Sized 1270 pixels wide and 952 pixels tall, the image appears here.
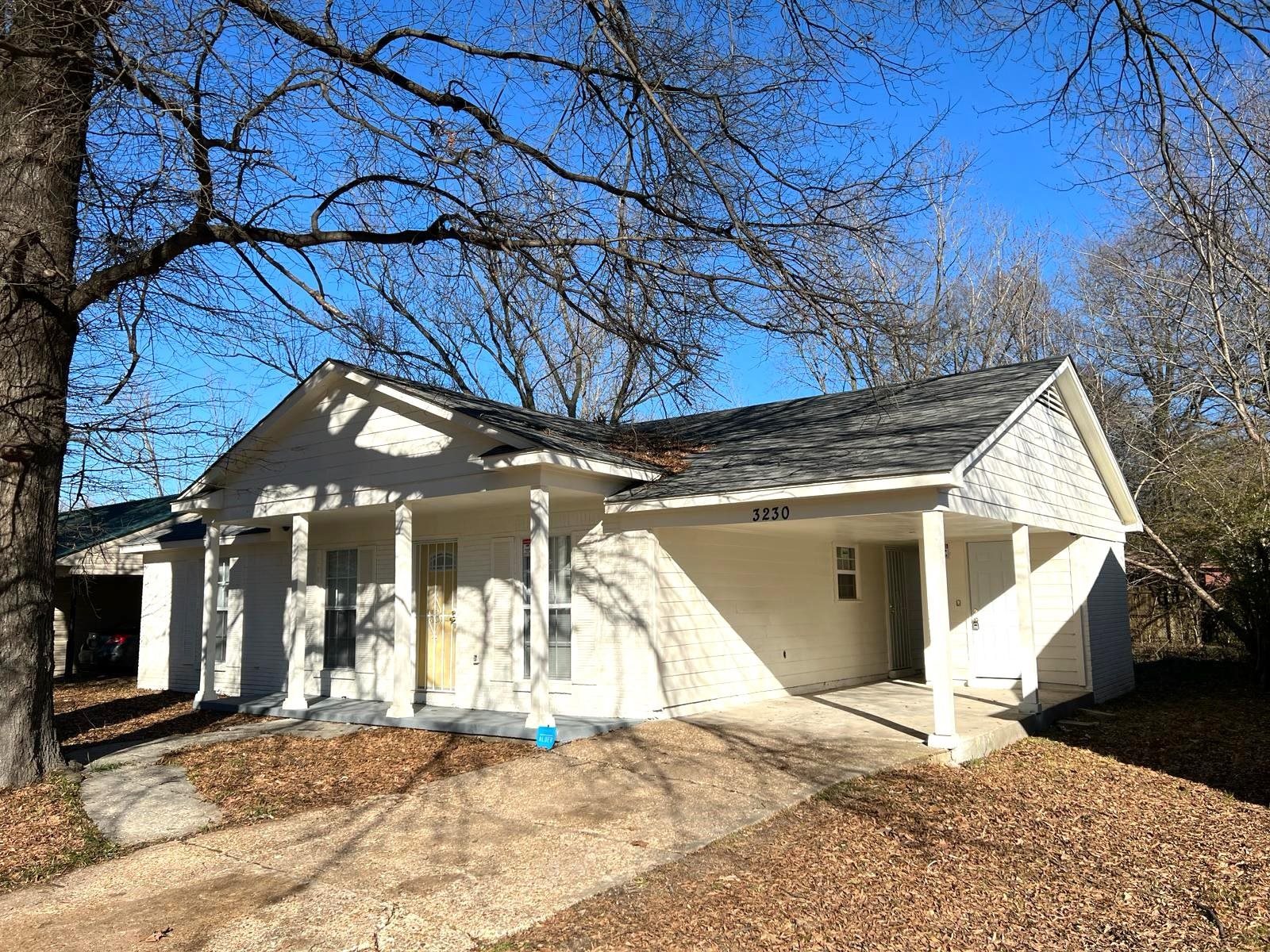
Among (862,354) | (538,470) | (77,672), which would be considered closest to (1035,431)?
(862,354)

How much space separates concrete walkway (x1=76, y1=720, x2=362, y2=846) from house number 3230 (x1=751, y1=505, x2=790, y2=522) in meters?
5.46

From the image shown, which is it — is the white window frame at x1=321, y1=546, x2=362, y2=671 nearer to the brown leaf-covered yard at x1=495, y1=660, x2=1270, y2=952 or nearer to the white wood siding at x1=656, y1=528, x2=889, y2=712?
the white wood siding at x1=656, y1=528, x2=889, y2=712

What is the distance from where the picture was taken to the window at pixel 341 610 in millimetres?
13992

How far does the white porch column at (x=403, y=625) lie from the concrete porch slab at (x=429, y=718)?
0.65 ft

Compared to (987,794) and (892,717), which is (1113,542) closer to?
(892,717)

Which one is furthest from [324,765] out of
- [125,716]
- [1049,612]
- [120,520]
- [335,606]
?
[120,520]

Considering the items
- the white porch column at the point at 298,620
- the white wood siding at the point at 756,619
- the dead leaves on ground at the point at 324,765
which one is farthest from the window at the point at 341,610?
the white wood siding at the point at 756,619

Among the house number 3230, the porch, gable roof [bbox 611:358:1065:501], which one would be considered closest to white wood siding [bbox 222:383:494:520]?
gable roof [bbox 611:358:1065:501]

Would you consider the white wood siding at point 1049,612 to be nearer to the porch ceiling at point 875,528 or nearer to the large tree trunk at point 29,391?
the porch ceiling at point 875,528

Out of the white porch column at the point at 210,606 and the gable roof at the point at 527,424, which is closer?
the gable roof at the point at 527,424

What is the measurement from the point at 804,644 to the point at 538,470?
18.0 feet

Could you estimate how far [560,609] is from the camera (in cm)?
1162

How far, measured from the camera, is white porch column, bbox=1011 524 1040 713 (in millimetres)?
11117

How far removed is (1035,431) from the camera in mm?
12172
